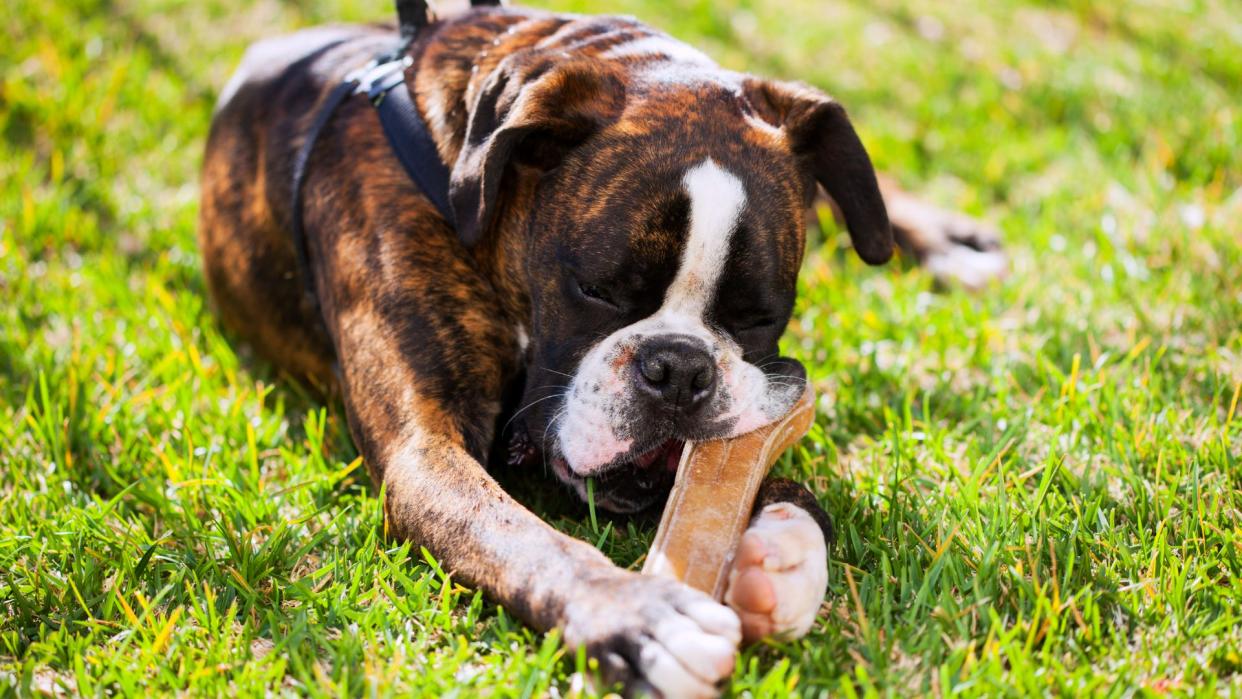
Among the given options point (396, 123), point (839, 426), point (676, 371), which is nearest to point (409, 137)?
point (396, 123)

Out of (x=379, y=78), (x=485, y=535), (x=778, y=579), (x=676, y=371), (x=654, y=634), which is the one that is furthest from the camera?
(x=379, y=78)

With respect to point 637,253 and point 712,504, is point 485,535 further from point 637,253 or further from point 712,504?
point 637,253

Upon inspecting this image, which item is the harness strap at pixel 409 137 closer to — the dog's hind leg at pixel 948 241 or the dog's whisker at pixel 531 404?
the dog's whisker at pixel 531 404

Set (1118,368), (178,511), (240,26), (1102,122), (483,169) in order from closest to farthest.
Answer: (483,169), (178,511), (1118,368), (1102,122), (240,26)

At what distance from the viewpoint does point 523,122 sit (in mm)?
2752

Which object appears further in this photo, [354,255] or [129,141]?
[129,141]

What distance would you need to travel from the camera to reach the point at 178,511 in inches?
117

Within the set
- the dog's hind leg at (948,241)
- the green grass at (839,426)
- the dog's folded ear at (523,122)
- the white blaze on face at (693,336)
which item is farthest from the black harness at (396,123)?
the dog's hind leg at (948,241)

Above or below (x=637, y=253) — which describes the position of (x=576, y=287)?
below

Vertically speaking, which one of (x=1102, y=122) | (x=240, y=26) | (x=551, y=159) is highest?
(x=551, y=159)

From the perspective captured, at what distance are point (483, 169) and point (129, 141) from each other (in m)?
3.10

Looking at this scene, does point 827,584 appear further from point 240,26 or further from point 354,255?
point 240,26

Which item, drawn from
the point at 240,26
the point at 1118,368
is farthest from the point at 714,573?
the point at 240,26

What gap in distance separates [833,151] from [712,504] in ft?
3.74
